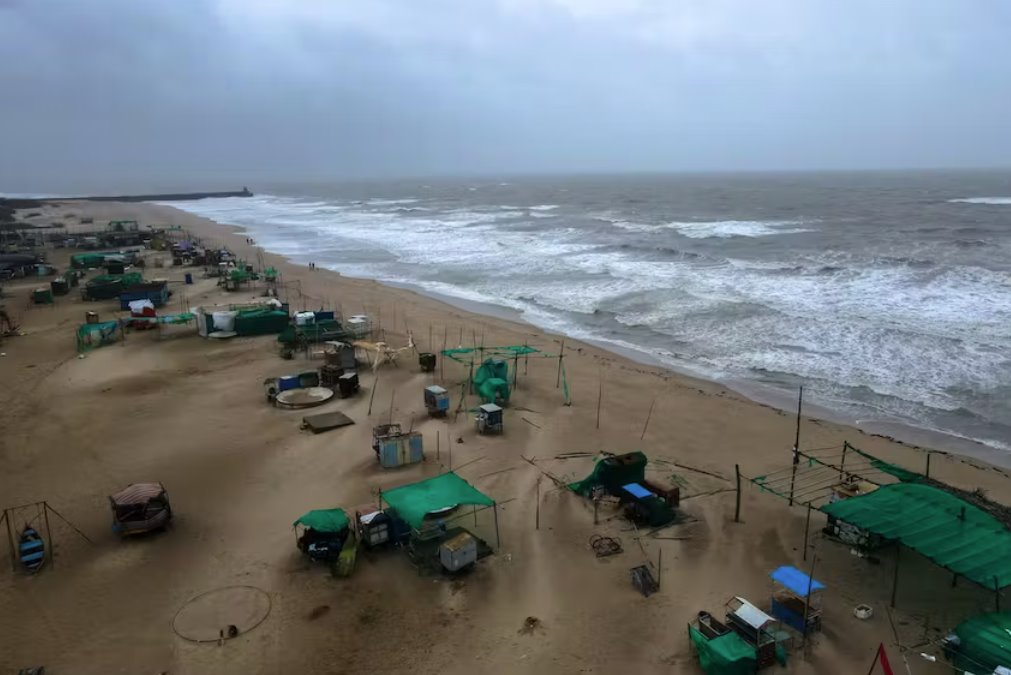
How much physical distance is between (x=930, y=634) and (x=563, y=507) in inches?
306

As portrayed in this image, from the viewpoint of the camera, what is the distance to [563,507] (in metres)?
16.7

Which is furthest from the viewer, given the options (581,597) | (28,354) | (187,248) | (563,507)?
(187,248)

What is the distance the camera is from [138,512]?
1529 centimetres

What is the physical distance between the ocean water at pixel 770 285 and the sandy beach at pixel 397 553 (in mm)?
4849

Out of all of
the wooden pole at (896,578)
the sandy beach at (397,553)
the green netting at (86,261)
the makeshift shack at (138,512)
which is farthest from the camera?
the green netting at (86,261)

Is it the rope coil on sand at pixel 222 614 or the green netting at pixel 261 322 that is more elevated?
the green netting at pixel 261 322

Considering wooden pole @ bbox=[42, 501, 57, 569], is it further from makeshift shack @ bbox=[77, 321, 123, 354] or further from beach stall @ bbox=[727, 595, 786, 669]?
makeshift shack @ bbox=[77, 321, 123, 354]

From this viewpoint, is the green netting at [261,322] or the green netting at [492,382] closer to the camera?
the green netting at [492,382]

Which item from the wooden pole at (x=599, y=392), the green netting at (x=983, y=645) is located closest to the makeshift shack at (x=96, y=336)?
the wooden pole at (x=599, y=392)

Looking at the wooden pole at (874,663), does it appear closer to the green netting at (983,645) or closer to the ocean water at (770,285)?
the green netting at (983,645)

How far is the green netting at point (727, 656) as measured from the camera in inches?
430

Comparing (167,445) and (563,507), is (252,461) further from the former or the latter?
(563,507)

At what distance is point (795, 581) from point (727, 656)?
8.26ft

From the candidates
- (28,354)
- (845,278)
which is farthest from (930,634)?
(845,278)
